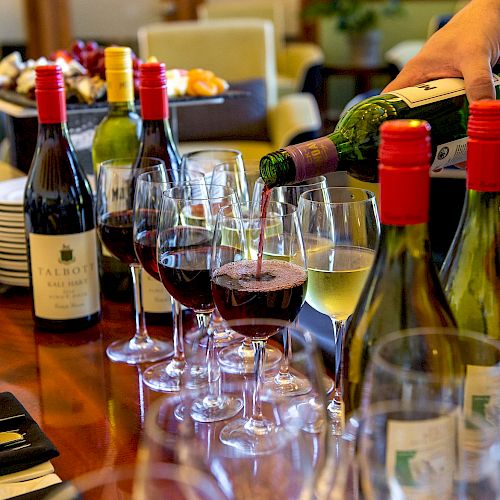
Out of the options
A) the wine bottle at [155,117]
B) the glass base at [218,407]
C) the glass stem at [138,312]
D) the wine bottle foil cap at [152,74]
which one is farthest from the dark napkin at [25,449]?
the wine bottle foil cap at [152,74]

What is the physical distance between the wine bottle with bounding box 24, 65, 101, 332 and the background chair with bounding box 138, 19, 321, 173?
290 cm

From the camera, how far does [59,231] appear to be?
48.3 inches

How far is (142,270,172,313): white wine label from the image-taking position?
1.24m

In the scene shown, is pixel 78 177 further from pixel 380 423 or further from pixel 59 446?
pixel 380 423

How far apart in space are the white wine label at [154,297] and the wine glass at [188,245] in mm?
235

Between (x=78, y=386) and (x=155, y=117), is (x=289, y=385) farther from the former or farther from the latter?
(x=155, y=117)

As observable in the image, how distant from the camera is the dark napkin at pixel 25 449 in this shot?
80cm

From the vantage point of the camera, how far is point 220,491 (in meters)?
0.44

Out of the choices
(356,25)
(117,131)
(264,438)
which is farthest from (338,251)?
(356,25)

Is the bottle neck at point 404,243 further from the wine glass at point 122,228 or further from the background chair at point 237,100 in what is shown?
the background chair at point 237,100

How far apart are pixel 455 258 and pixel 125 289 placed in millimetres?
613

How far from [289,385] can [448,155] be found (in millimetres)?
437


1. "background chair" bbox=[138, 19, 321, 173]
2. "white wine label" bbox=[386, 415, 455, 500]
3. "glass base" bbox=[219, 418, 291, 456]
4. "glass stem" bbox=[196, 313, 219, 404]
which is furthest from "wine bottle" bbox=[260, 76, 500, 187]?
"background chair" bbox=[138, 19, 321, 173]

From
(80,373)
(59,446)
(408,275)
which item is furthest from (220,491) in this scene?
(80,373)
